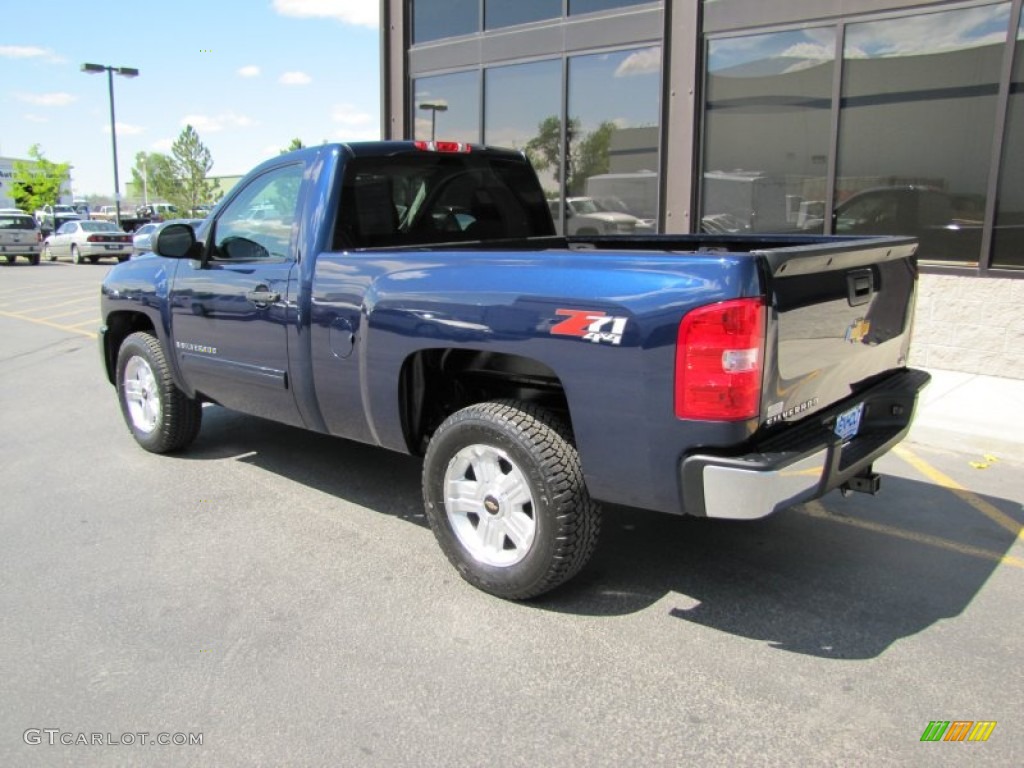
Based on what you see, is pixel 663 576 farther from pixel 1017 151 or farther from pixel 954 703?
pixel 1017 151

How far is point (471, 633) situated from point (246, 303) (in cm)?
230

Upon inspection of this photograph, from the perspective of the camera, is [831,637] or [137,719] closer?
[137,719]

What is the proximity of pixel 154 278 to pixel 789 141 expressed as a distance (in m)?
7.39

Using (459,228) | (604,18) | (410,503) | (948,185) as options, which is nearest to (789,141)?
(948,185)

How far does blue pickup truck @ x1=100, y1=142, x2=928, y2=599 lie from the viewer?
2.87 meters

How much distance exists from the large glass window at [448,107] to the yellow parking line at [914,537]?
968 centimetres

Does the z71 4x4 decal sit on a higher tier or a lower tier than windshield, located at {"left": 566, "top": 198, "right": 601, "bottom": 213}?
lower

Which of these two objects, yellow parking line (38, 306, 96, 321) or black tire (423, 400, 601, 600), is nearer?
black tire (423, 400, 601, 600)

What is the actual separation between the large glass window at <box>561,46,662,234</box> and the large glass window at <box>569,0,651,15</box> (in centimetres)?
59

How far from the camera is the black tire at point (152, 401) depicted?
5441mm

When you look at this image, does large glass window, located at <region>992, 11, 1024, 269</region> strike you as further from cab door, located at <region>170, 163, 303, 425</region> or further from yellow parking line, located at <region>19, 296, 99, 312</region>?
yellow parking line, located at <region>19, 296, 99, 312</region>

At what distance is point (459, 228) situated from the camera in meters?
4.89

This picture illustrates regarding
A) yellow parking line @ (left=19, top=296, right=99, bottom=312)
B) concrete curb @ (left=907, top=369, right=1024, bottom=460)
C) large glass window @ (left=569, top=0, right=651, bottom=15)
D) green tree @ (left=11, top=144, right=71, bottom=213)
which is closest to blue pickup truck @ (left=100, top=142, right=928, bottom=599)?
concrete curb @ (left=907, top=369, right=1024, bottom=460)

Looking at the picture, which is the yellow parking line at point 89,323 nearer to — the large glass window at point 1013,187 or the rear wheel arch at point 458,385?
the rear wheel arch at point 458,385
